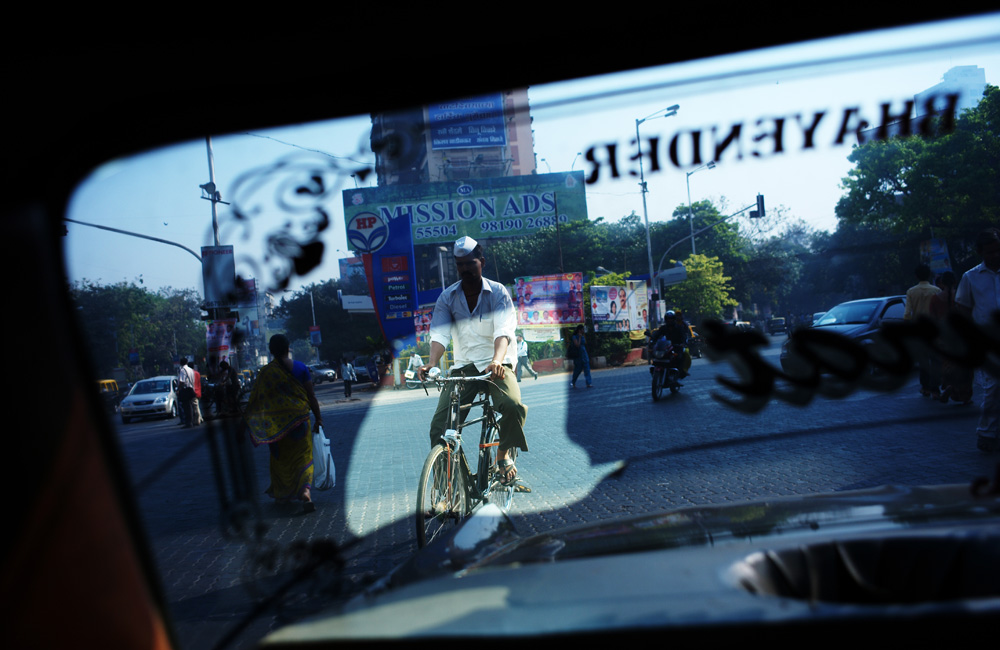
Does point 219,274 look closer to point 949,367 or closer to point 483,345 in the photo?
point 949,367

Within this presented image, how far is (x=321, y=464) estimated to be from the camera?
5957 millimetres

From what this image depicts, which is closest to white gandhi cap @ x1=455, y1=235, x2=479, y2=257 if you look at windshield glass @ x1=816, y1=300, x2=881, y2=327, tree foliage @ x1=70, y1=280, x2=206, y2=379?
tree foliage @ x1=70, y1=280, x2=206, y2=379

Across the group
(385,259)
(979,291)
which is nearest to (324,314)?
(385,259)

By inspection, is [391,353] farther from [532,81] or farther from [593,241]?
[532,81]

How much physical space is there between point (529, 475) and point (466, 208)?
12.6 ft

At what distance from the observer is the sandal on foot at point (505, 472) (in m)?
4.94

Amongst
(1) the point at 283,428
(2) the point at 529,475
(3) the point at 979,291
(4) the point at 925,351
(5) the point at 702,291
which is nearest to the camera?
(4) the point at 925,351

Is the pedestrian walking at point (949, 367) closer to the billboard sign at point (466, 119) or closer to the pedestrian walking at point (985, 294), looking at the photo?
the pedestrian walking at point (985, 294)

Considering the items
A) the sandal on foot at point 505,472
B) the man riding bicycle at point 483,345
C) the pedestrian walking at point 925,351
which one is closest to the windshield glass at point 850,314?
the pedestrian walking at point 925,351

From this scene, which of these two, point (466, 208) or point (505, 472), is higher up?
point (466, 208)

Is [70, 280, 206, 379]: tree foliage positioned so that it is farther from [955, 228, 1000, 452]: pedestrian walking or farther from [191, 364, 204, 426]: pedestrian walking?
[955, 228, 1000, 452]: pedestrian walking

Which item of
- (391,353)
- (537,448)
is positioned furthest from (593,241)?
(537,448)

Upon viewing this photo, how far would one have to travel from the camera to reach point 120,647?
1.55 metres

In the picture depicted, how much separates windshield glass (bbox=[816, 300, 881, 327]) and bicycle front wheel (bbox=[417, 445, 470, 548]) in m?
2.51
